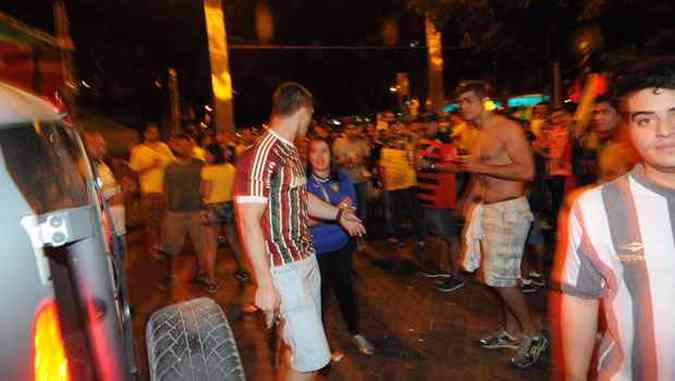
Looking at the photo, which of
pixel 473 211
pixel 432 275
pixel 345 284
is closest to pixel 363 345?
pixel 345 284

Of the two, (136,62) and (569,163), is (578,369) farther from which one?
(136,62)

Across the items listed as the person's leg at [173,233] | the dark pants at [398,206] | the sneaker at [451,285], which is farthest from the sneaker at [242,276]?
the dark pants at [398,206]

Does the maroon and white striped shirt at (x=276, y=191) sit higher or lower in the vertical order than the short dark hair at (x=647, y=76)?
lower

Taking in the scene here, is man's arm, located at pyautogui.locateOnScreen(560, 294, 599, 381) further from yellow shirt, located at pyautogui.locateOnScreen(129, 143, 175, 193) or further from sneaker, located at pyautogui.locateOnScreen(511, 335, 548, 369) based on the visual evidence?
yellow shirt, located at pyautogui.locateOnScreen(129, 143, 175, 193)

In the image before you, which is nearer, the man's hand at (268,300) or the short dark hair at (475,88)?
the man's hand at (268,300)

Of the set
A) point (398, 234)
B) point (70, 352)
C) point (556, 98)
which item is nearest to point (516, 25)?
point (556, 98)

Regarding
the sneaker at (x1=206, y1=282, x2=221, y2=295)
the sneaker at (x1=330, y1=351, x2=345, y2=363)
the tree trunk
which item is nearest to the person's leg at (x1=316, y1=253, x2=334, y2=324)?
the sneaker at (x1=330, y1=351, x2=345, y2=363)

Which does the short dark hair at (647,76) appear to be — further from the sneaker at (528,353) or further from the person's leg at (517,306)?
the sneaker at (528,353)

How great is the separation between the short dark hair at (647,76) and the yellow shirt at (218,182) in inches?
230

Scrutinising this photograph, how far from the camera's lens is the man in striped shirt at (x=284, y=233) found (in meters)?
3.02

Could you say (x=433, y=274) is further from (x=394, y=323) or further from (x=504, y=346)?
(x=504, y=346)

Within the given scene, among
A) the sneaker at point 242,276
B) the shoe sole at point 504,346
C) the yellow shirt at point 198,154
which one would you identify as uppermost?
the yellow shirt at point 198,154

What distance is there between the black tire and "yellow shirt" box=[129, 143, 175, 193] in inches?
205

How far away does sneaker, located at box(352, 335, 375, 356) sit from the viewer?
485cm
